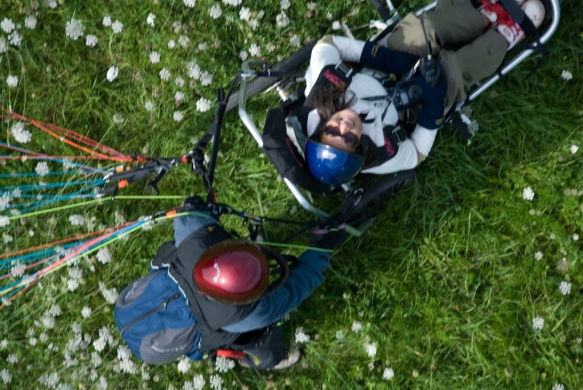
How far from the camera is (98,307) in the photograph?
4.66 metres

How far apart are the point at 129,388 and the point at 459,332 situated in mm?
3241

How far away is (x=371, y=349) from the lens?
4.44 meters

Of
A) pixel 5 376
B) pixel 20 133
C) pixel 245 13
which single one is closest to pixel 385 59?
pixel 245 13

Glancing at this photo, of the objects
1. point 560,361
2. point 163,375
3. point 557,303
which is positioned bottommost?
point 560,361

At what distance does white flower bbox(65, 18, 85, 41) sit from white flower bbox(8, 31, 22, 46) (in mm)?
469

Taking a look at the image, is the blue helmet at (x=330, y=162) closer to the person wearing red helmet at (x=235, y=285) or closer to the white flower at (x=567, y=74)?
the person wearing red helmet at (x=235, y=285)

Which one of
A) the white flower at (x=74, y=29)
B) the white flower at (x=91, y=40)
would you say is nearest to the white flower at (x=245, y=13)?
the white flower at (x=91, y=40)

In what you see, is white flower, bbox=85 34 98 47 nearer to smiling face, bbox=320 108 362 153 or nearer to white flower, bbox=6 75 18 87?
white flower, bbox=6 75 18 87

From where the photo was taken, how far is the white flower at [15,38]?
15.0ft

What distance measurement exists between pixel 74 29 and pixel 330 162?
3083mm

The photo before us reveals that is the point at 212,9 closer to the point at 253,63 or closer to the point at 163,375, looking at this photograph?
the point at 253,63

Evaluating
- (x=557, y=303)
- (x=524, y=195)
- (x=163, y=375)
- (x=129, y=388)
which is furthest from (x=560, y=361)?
(x=129, y=388)

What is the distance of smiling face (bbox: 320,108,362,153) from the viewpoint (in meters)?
3.25

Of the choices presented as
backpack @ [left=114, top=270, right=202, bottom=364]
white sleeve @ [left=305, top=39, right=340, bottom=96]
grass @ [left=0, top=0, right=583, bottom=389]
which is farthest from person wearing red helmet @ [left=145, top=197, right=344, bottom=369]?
white sleeve @ [left=305, top=39, right=340, bottom=96]
